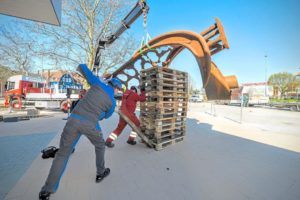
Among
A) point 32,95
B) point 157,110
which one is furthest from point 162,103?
point 32,95

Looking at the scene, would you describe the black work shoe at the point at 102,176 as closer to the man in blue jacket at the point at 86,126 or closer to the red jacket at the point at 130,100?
the man in blue jacket at the point at 86,126

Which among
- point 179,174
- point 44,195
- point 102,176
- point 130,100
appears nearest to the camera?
point 44,195

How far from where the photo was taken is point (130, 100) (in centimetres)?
427

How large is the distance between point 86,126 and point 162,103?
7.45 feet

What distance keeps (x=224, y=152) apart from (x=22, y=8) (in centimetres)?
609

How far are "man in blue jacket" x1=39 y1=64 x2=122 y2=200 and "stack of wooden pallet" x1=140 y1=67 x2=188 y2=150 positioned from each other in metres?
1.63

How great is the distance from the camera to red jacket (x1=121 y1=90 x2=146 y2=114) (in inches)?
167

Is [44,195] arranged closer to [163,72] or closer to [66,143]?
[66,143]

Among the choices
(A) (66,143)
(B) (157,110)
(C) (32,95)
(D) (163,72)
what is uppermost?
(D) (163,72)

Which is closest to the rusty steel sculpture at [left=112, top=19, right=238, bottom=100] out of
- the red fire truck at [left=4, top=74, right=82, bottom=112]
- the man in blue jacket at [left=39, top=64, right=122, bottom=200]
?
the man in blue jacket at [left=39, top=64, right=122, bottom=200]

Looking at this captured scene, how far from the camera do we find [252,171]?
9.74 ft

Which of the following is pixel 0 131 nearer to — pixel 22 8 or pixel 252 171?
pixel 22 8

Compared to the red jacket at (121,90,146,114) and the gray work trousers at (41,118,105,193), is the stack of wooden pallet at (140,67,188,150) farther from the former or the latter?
the gray work trousers at (41,118,105,193)

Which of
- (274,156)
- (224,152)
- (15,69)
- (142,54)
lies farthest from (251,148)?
(15,69)
